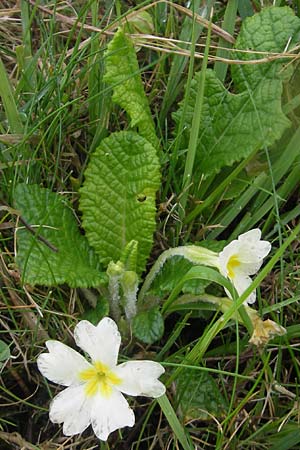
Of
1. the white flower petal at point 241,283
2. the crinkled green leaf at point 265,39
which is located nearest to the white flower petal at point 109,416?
the white flower petal at point 241,283

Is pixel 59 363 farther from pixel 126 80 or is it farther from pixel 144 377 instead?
pixel 126 80

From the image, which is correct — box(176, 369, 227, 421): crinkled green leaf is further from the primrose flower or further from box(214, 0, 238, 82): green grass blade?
box(214, 0, 238, 82): green grass blade

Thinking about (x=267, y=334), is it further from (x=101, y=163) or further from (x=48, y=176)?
(x=48, y=176)

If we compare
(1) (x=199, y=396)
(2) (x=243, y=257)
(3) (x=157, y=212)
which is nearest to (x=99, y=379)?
(1) (x=199, y=396)

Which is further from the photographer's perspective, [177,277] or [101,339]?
[177,277]

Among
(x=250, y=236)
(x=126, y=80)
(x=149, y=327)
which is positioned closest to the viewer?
(x=250, y=236)

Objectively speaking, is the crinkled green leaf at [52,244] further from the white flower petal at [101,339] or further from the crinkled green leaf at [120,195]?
the white flower petal at [101,339]

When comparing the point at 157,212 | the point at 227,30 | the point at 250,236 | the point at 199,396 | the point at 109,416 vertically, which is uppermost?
the point at 227,30
